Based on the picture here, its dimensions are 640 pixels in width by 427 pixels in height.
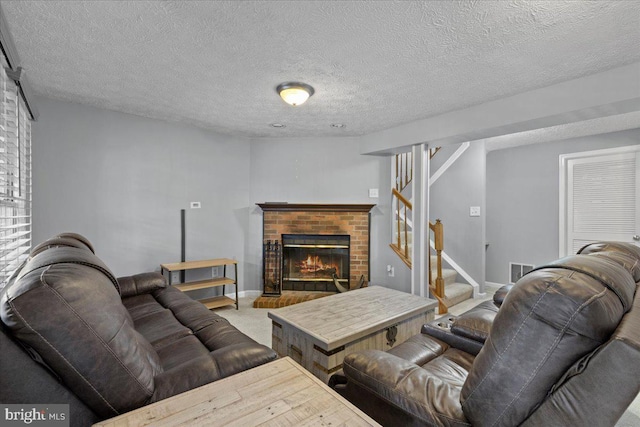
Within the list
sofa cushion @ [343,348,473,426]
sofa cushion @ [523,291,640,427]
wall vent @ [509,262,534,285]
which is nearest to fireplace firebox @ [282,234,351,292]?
wall vent @ [509,262,534,285]

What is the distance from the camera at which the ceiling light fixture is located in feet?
8.26

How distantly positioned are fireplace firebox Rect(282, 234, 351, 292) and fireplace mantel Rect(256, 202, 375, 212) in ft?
1.28

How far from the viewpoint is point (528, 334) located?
86 cm

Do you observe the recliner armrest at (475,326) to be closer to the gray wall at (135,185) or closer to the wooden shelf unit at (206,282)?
the wooden shelf unit at (206,282)

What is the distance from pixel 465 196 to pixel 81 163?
5.05m

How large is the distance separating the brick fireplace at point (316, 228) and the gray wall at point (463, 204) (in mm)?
1432

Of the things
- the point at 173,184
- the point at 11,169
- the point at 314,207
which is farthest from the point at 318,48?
the point at 173,184

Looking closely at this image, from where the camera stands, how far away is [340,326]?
1.99 meters

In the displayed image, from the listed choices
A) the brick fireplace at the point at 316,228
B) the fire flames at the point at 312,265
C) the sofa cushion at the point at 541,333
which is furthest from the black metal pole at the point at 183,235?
the sofa cushion at the point at 541,333

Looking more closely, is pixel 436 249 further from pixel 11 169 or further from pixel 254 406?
pixel 11 169

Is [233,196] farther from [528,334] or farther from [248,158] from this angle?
[528,334]

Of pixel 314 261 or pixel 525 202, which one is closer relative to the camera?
pixel 314 261

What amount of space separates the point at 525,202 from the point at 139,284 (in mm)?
5373

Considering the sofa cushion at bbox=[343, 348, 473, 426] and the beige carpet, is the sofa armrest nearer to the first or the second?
the beige carpet
